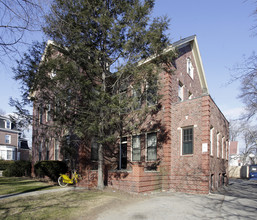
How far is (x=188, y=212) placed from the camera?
798 cm

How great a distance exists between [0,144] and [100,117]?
123 feet

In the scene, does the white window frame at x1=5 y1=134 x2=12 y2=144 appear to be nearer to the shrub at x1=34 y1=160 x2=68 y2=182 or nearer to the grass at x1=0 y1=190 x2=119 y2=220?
the shrub at x1=34 y1=160 x2=68 y2=182

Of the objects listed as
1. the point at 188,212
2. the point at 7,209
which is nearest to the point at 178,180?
the point at 188,212

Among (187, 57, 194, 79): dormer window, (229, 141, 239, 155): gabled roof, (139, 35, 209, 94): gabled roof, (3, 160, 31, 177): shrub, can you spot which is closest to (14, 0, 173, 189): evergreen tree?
(139, 35, 209, 94): gabled roof

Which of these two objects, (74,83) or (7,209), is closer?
(7,209)

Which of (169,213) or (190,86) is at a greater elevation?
(190,86)

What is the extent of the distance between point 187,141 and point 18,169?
17.2 meters

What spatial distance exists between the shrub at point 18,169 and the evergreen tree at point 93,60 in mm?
12983

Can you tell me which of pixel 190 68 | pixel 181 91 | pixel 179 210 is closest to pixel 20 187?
pixel 179 210

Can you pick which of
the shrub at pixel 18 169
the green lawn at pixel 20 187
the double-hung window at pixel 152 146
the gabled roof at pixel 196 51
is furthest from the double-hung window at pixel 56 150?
the gabled roof at pixel 196 51

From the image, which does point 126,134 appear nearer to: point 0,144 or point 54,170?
point 54,170

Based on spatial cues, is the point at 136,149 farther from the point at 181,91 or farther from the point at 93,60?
the point at 93,60

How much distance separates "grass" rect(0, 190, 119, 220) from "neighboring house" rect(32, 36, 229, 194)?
2279 mm

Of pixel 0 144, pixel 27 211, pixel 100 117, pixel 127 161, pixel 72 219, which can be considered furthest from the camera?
pixel 0 144
